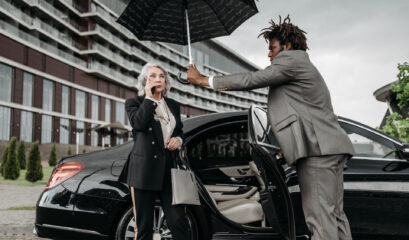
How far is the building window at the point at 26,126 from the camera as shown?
39.3 meters

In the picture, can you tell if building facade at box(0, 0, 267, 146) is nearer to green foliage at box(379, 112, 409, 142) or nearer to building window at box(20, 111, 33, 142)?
building window at box(20, 111, 33, 142)

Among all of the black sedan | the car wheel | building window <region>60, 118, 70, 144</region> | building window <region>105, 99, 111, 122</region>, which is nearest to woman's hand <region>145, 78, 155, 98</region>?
the black sedan

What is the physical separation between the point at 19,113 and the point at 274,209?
40.4 m

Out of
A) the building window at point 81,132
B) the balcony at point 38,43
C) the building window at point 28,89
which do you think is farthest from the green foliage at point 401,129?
the building window at point 81,132

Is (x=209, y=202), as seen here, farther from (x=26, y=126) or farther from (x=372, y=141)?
(x=26, y=126)

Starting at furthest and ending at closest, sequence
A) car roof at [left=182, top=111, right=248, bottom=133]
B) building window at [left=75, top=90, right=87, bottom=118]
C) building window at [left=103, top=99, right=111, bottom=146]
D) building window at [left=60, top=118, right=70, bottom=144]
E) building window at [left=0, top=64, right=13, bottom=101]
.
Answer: building window at [left=103, top=99, right=111, bottom=146] → building window at [left=75, top=90, right=87, bottom=118] → building window at [left=60, top=118, right=70, bottom=144] → building window at [left=0, top=64, right=13, bottom=101] → car roof at [left=182, top=111, right=248, bottom=133]

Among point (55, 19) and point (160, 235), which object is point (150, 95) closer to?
point (160, 235)

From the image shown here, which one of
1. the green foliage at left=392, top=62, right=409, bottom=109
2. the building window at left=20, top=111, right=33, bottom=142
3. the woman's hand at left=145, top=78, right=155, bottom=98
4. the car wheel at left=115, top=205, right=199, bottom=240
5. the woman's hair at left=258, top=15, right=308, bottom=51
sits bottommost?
the car wheel at left=115, top=205, right=199, bottom=240

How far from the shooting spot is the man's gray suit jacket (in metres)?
2.50

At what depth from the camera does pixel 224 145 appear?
14.9 feet

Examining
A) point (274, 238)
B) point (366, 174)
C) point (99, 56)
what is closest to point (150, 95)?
point (274, 238)

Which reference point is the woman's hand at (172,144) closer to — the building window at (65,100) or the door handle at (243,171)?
the door handle at (243,171)

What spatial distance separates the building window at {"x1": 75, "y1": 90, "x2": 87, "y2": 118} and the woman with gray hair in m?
47.0

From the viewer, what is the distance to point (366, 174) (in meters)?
3.30
